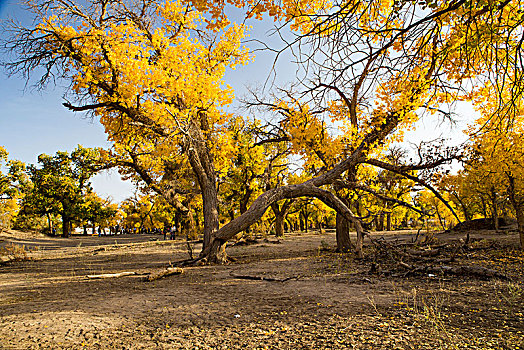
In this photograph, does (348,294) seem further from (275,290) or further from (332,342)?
(332,342)

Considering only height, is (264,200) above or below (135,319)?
above

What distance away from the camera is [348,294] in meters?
4.37

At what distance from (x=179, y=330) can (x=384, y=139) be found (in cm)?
825

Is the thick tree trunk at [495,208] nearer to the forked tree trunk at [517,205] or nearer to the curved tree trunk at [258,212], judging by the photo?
the forked tree trunk at [517,205]

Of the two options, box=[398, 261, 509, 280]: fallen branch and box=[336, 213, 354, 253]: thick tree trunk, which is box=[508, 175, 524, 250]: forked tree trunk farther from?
box=[336, 213, 354, 253]: thick tree trunk

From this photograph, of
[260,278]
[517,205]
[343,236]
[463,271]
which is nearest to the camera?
[463,271]

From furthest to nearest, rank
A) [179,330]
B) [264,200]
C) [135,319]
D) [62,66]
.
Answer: [264,200] < [62,66] < [135,319] < [179,330]

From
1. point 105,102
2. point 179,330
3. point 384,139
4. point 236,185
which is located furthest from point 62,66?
point 236,185

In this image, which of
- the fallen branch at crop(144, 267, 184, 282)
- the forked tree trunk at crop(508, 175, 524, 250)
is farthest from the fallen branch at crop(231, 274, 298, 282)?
the forked tree trunk at crop(508, 175, 524, 250)

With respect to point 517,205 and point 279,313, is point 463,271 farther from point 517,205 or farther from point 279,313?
point 517,205

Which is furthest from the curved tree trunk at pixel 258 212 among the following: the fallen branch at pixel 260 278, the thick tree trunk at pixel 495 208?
the thick tree trunk at pixel 495 208

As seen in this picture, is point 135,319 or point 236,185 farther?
point 236,185

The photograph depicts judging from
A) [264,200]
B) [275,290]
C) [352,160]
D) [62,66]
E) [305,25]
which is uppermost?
[62,66]

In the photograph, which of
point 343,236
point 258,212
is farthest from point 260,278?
point 343,236
